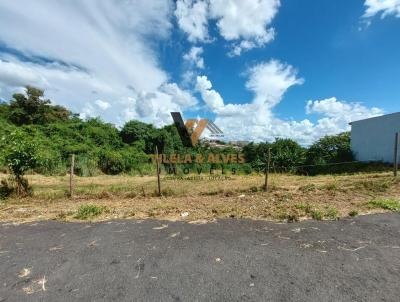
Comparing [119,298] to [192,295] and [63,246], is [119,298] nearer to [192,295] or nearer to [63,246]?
[192,295]

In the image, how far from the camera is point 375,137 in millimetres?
16422

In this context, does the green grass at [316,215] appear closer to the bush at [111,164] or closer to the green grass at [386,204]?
the green grass at [386,204]

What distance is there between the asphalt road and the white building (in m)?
12.2

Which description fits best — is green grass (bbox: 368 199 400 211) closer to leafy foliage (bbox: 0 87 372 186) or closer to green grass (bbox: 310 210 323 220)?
green grass (bbox: 310 210 323 220)

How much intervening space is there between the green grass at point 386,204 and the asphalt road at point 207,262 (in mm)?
595

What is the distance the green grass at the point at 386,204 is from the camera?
5.85 m

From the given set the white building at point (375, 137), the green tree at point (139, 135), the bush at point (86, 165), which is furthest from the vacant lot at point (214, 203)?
the green tree at point (139, 135)

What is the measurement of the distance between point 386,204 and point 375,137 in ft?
41.0

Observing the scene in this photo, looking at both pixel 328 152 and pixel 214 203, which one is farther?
pixel 328 152

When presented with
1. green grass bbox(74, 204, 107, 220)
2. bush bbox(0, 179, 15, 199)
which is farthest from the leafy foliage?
green grass bbox(74, 204, 107, 220)

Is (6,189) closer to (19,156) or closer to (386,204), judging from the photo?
(19,156)

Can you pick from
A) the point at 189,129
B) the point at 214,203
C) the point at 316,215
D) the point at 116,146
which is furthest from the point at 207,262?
the point at 116,146

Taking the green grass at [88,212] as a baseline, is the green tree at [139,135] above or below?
above

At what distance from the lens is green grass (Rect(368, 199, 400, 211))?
5.85 m
